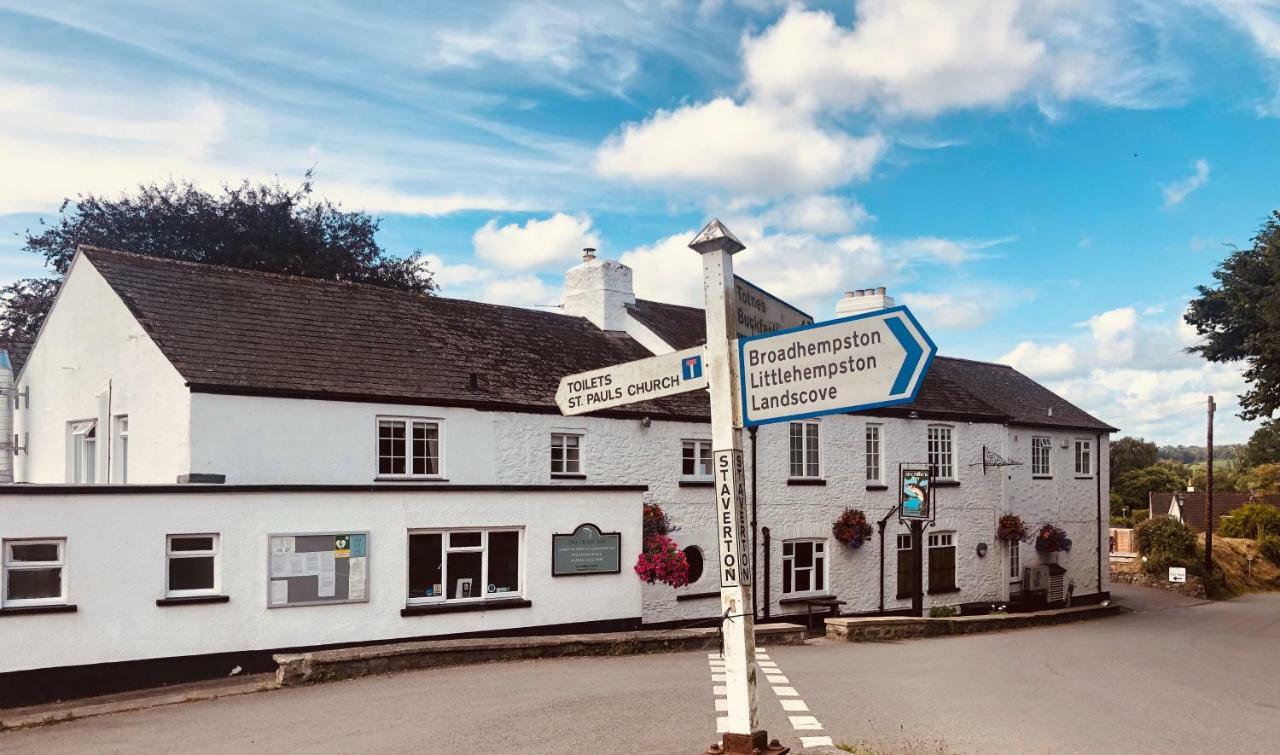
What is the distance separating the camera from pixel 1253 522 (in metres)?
49.8

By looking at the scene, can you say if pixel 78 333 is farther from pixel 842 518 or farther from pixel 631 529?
pixel 842 518

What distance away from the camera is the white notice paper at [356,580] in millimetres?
16422

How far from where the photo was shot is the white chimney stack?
99.6ft

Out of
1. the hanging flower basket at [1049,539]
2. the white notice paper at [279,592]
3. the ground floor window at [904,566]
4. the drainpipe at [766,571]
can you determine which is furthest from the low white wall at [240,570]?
the hanging flower basket at [1049,539]

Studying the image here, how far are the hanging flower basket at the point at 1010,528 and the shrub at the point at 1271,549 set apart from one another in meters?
23.0

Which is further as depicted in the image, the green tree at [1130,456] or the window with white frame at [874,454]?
the green tree at [1130,456]

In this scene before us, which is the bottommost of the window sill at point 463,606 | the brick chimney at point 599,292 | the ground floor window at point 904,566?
the ground floor window at point 904,566

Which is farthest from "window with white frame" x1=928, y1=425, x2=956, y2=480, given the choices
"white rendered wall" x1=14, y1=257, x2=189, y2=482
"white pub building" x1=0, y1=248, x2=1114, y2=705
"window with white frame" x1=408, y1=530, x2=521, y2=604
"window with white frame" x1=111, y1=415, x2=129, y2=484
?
"window with white frame" x1=111, y1=415, x2=129, y2=484

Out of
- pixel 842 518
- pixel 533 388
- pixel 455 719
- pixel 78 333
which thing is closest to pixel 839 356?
pixel 455 719

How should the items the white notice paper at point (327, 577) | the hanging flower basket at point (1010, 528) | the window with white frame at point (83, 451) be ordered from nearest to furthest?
1. the white notice paper at point (327, 577)
2. the window with white frame at point (83, 451)
3. the hanging flower basket at point (1010, 528)

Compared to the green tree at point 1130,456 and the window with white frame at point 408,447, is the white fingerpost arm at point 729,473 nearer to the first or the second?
the window with white frame at point 408,447

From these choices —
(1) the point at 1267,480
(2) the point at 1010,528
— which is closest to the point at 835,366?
(2) the point at 1010,528

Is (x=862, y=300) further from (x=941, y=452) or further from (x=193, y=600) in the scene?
(x=193, y=600)

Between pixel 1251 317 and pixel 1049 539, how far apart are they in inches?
367
